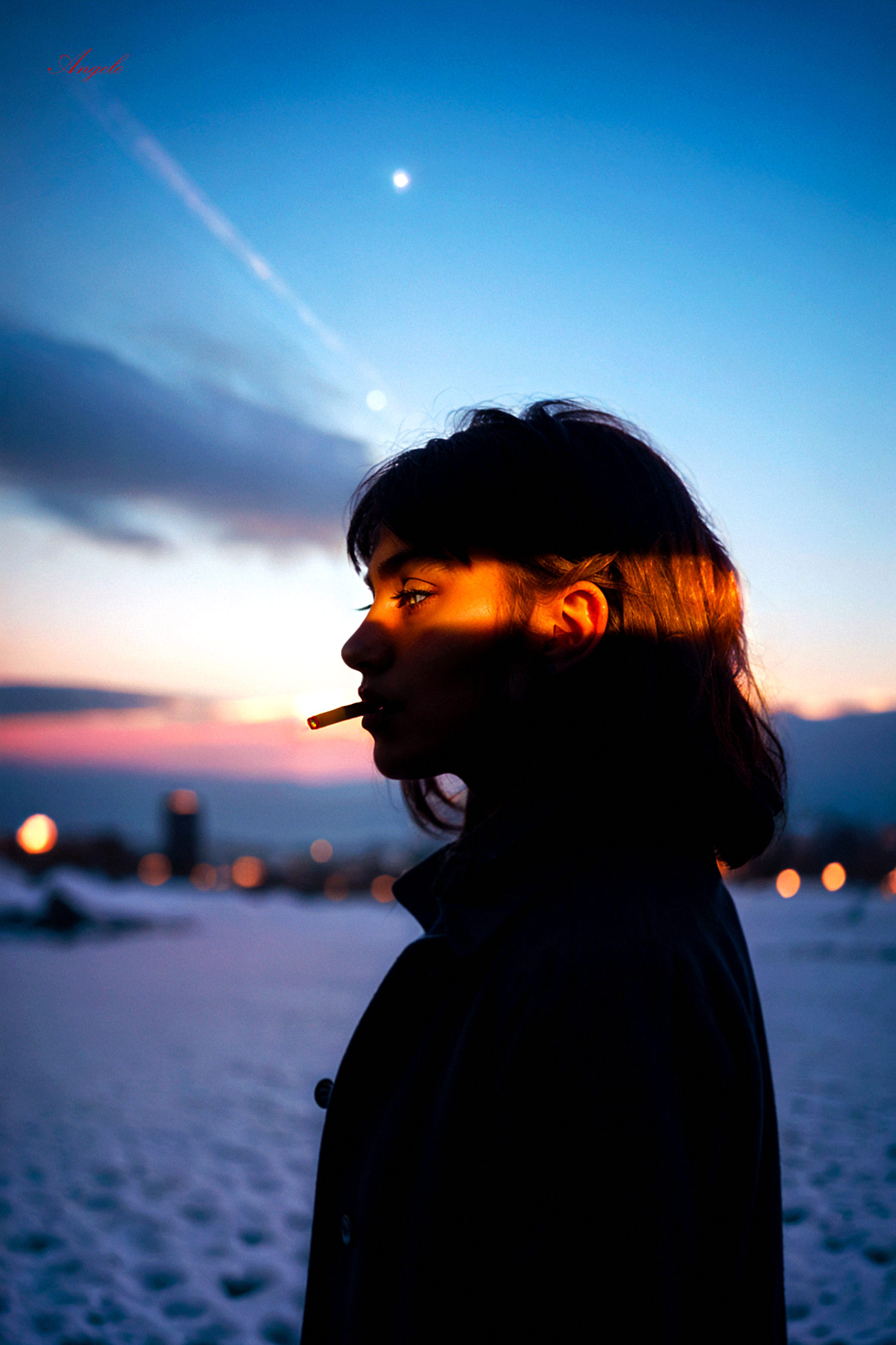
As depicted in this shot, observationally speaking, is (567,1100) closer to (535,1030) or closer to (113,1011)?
(535,1030)

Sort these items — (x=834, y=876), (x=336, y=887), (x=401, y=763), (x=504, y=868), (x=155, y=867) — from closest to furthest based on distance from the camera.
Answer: (x=504, y=868) < (x=401, y=763) < (x=834, y=876) < (x=336, y=887) < (x=155, y=867)

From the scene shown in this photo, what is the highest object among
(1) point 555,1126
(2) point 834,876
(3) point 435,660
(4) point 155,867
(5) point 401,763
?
(3) point 435,660

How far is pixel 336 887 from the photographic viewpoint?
22.5m

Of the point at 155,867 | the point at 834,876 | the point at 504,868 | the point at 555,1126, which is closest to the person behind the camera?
the point at 555,1126

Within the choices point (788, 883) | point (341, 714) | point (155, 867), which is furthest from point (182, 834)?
point (341, 714)

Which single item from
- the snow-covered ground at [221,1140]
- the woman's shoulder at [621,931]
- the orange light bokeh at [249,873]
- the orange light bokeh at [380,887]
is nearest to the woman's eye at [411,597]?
the woman's shoulder at [621,931]

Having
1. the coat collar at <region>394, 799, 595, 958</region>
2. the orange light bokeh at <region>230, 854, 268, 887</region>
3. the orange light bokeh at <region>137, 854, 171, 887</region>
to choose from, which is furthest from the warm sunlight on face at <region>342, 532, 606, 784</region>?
the orange light bokeh at <region>137, 854, 171, 887</region>

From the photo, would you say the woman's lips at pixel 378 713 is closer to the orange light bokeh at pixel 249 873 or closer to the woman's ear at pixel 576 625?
the woman's ear at pixel 576 625

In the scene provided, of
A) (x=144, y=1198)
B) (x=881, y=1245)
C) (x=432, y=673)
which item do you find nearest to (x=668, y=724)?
(x=432, y=673)

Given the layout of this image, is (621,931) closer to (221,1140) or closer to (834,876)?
(221,1140)

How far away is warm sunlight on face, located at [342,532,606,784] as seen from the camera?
3.78 feet

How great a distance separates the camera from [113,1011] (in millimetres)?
9203

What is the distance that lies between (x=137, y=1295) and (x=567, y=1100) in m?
3.92

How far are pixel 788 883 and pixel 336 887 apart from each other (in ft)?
39.6
